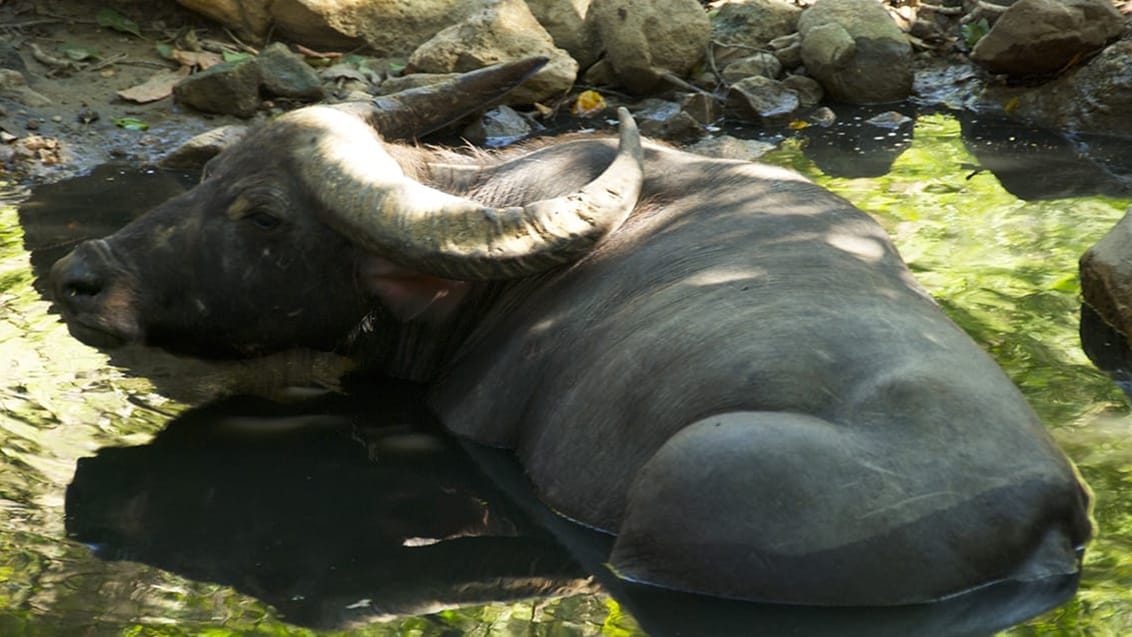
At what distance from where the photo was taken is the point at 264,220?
5.46 m

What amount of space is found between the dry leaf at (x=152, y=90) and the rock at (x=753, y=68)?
13.2 ft

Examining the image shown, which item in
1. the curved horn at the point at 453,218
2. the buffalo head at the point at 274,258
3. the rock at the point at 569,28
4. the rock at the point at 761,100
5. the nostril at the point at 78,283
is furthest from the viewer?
the rock at the point at 569,28

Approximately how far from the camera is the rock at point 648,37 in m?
11.1

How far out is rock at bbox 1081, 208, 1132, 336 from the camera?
6.17m

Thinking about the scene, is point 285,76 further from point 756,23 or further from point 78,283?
point 78,283

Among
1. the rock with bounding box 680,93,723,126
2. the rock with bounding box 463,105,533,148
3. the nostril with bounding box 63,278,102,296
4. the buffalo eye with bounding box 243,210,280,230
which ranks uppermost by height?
the buffalo eye with bounding box 243,210,280,230

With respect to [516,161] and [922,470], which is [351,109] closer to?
[516,161]

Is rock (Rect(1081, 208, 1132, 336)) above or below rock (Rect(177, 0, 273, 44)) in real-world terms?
above

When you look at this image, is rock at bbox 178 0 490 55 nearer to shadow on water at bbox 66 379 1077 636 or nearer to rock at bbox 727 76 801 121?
rock at bbox 727 76 801 121

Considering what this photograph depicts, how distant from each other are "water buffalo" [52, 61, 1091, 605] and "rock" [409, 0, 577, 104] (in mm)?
4307

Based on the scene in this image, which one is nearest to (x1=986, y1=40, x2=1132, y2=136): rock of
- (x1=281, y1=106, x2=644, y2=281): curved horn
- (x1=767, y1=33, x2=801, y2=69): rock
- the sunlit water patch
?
the sunlit water patch

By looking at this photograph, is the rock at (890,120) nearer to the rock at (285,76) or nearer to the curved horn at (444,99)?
the rock at (285,76)

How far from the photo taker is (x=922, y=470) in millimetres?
3809

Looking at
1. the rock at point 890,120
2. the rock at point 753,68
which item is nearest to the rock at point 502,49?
the rock at point 753,68
